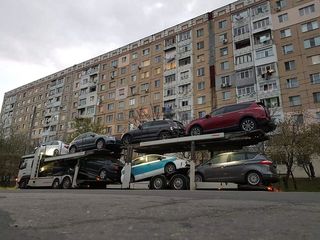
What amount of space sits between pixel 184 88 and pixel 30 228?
153 feet

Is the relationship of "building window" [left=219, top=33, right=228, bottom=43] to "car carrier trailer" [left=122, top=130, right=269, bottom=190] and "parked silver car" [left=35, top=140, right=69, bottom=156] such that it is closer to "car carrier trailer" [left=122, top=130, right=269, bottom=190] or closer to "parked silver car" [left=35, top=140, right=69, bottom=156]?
"parked silver car" [left=35, top=140, right=69, bottom=156]

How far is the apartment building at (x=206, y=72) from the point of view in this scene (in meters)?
40.5

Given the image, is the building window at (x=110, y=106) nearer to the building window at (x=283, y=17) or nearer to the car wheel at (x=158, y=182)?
the building window at (x=283, y=17)

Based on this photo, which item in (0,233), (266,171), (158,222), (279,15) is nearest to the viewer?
(0,233)

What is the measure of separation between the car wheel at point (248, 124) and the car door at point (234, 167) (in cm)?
134

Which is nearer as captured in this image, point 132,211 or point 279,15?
point 132,211

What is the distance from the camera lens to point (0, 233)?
441 centimetres

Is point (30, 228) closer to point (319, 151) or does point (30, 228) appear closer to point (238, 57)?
point (319, 151)

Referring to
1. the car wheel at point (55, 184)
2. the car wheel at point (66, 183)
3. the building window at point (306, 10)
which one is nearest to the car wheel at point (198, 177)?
the car wheel at point (66, 183)

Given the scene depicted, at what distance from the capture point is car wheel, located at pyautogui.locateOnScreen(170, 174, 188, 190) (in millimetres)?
12791

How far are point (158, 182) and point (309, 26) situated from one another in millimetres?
37612

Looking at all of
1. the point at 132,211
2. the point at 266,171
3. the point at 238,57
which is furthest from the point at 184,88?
the point at 132,211

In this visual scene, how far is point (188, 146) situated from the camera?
1474 centimetres

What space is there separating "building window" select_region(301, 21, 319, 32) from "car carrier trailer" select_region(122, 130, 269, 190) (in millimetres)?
33471
